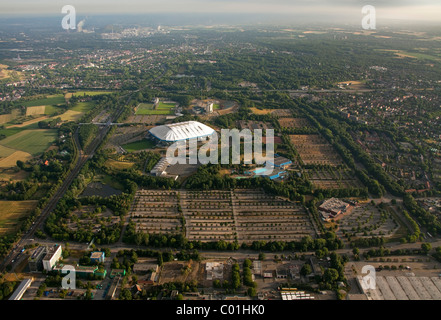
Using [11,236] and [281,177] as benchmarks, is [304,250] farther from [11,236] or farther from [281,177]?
[11,236]

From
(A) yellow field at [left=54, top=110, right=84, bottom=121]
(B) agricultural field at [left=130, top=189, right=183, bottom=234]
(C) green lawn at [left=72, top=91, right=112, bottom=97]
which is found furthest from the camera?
(C) green lawn at [left=72, top=91, right=112, bottom=97]

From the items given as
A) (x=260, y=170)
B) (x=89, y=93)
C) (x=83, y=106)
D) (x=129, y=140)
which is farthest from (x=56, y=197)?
(x=89, y=93)

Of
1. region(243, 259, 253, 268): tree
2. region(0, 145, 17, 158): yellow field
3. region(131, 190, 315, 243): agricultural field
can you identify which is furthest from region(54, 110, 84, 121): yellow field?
region(243, 259, 253, 268): tree

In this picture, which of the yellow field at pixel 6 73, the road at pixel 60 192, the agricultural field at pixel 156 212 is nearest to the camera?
the road at pixel 60 192

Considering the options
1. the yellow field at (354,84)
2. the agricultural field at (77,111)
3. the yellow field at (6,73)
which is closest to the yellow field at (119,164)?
the agricultural field at (77,111)

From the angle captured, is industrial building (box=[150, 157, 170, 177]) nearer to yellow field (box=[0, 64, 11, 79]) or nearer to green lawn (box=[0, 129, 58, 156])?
green lawn (box=[0, 129, 58, 156])

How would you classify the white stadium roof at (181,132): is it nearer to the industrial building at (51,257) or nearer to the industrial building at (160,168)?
the industrial building at (160,168)

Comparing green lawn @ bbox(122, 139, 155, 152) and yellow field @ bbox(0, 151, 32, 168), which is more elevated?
green lawn @ bbox(122, 139, 155, 152)
